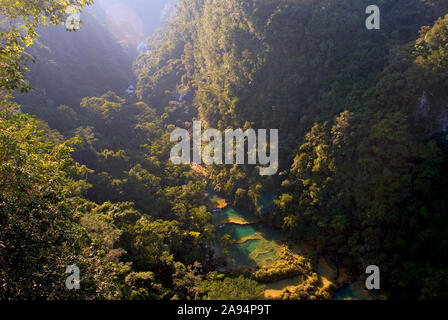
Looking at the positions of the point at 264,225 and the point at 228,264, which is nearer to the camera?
the point at 228,264

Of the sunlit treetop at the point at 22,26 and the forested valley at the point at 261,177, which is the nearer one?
the sunlit treetop at the point at 22,26

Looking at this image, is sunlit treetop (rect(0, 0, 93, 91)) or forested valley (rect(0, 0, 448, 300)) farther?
forested valley (rect(0, 0, 448, 300))

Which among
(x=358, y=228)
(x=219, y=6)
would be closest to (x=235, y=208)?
(x=358, y=228)

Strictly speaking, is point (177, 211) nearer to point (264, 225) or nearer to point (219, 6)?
point (264, 225)

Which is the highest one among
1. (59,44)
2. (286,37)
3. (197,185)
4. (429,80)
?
(59,44)

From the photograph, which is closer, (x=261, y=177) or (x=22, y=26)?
(x=22, y=26)

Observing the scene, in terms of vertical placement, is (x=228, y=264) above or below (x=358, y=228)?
below

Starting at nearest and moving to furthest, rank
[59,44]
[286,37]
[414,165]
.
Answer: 1. [414,165]
2. [286,37]
3. [59,44]

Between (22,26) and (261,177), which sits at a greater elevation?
(22,26)
